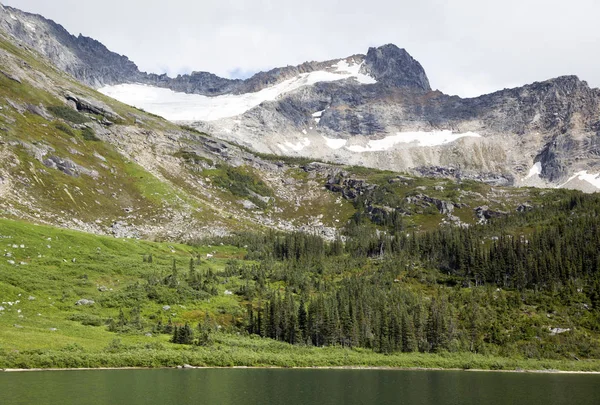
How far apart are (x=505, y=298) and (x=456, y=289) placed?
1715cm

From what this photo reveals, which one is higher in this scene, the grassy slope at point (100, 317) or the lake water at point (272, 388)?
the grassy slope at point (100, 317)

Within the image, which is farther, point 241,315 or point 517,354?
point 241,315

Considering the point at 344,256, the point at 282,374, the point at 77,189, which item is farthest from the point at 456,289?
the point at 77,189

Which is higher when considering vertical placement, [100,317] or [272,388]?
[100,317]

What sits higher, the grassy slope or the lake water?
the grassy slope

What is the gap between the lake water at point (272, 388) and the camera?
4884cm

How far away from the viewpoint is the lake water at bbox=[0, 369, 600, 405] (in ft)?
160

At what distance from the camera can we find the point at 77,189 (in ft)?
629

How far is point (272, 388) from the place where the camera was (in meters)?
60.9

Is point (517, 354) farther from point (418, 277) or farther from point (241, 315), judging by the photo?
point (241, 315)

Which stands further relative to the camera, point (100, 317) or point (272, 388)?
Answer: point (100, 317)

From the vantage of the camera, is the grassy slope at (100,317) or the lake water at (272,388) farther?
the grassy slope at (100,317)

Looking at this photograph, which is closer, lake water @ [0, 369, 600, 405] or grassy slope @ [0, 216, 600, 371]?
lake water @ [0, 369, 600, 405]

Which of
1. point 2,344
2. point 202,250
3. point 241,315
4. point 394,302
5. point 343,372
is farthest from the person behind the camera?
point 202,250
